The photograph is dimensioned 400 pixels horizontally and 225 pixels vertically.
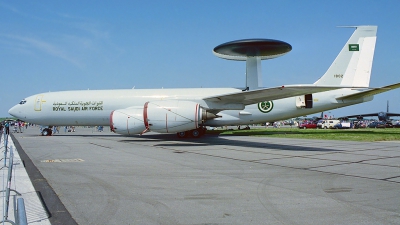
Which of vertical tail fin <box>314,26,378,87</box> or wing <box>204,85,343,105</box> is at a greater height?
vertical tail fin <box>314,26,378,87</box>

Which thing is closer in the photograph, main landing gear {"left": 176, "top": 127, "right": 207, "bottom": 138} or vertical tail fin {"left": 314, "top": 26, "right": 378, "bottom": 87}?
main landing gear {"left": 176, "top": 127, "right": 207, "bottom": 138}

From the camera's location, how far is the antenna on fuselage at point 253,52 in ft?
83.3

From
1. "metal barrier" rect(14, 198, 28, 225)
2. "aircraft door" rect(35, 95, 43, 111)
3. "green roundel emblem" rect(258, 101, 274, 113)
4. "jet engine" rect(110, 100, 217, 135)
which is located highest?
"aircraft door" rect(35, 95, 43, 111)

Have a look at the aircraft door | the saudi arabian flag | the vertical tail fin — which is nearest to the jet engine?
A: the aircraft door

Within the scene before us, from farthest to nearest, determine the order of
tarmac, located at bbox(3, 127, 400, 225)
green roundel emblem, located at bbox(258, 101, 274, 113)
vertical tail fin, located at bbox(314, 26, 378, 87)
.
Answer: vertical tail fin, located at bbox(314, 26, 378, 87) → green roundel emblem, located at bbox(258, 101, 274, 113) → tarmac, located at bbox(3, 127, 400, 225)

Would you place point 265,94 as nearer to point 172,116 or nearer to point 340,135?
point 172,116

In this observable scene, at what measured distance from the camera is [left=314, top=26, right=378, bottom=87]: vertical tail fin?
84.1 ft

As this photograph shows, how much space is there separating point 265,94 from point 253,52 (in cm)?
1165

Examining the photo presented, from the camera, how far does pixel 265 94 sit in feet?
56.5

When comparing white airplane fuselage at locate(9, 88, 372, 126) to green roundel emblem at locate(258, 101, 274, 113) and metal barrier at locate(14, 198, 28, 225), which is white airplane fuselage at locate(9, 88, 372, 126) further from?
metal barrier at locate(14, 198, 28, 225)

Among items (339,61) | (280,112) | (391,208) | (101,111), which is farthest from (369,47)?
(391,208)

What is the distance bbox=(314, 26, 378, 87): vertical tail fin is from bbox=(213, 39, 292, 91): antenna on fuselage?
4.12 meters

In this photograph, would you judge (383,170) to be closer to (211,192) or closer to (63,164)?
(211,192)

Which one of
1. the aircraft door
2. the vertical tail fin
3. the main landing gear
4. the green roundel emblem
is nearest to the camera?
the main landing gear
